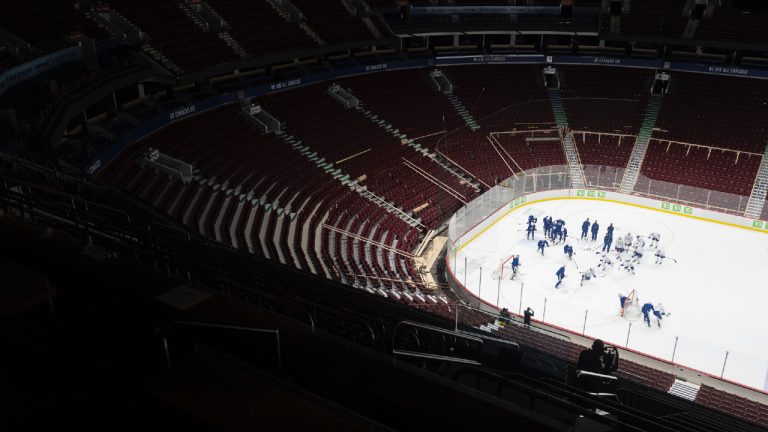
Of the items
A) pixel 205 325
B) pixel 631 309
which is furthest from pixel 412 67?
pixel 205 325

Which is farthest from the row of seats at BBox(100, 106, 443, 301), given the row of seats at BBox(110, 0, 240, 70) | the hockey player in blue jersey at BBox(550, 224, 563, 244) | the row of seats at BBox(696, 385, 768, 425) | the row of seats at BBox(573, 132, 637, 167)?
the row of seats at BBox(573, 132, 637, 167)

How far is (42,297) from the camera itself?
509 cm

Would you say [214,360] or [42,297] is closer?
[214,360]

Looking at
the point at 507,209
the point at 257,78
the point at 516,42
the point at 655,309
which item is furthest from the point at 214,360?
the point at 516,42

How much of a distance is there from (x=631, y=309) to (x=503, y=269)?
4.85 m

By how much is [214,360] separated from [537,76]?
35.5 meters

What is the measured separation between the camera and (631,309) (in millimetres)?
20578

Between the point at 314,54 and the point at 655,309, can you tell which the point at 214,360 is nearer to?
the point at 655,309

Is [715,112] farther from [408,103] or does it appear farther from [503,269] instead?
[503,269]

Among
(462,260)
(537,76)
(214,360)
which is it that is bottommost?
(462,260)

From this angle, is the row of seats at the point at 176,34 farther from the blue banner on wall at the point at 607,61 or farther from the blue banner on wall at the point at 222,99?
the blue banner on wall at the point at 607,61

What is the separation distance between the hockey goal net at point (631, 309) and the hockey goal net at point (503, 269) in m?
4.19

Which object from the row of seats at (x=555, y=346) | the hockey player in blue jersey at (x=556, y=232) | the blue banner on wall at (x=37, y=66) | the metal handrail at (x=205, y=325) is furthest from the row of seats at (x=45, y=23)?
the metal handrail at (x=205, y=325)

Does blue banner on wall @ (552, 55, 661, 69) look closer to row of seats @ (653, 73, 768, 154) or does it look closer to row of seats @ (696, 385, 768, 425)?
row of seats @ (653, 73, 768, 154)
